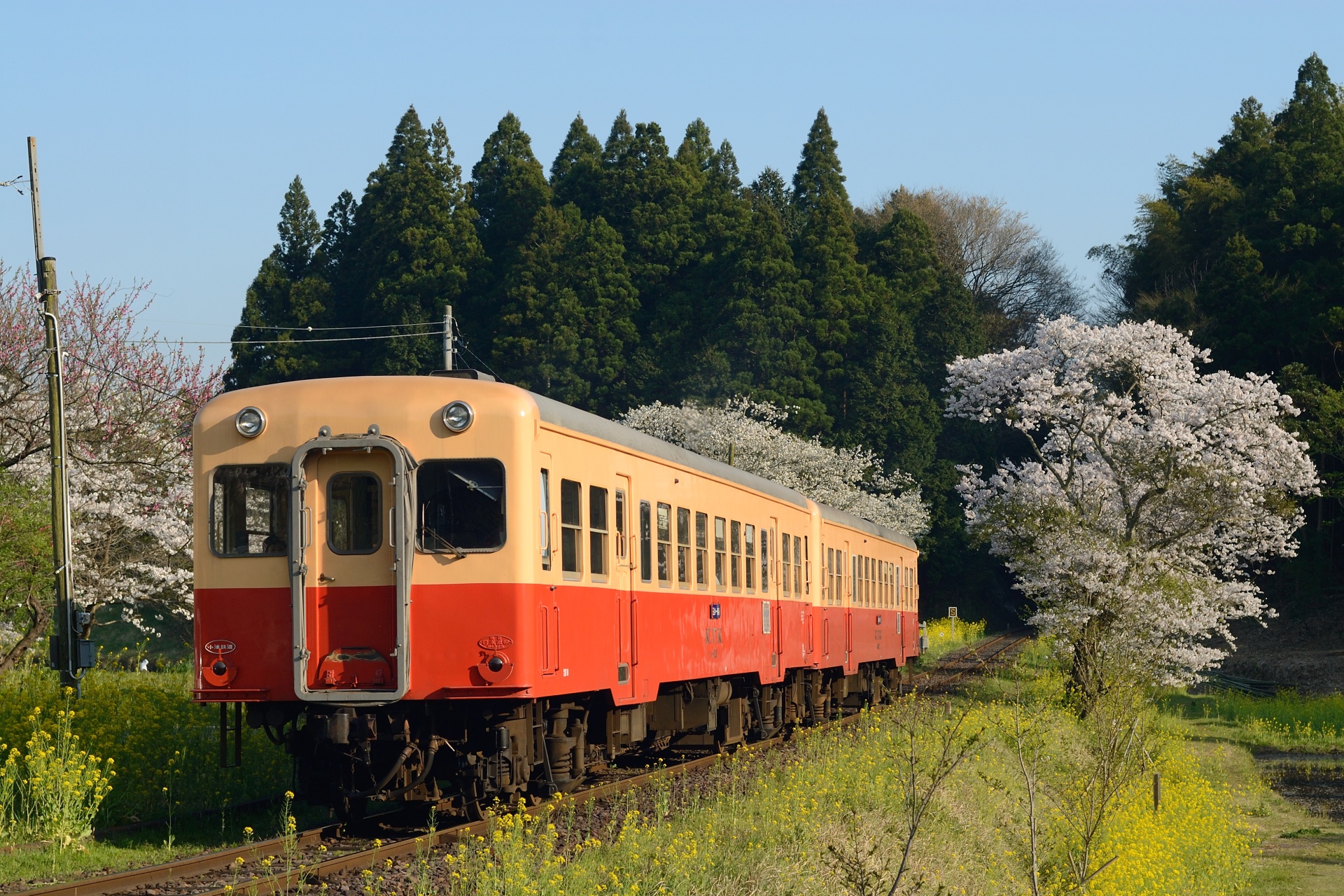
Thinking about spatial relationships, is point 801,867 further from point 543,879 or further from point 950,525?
point 950,525

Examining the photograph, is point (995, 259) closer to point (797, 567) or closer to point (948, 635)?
point (948, 635)

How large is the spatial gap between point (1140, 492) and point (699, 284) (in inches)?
1375

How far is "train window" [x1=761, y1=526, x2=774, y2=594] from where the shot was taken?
1554cm

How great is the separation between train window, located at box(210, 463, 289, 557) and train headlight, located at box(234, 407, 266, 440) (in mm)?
211

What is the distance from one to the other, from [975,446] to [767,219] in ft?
41.6

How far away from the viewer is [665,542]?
39.8 ft

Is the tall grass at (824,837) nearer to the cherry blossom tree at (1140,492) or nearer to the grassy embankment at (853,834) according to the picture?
the grassy embankment at (853,834)

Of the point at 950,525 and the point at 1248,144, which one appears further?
the point at 950,525

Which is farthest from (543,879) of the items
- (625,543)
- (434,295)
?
(434,295)

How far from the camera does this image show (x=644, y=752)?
15414 mm

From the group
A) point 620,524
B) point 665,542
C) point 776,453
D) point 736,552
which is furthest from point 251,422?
point 776,453

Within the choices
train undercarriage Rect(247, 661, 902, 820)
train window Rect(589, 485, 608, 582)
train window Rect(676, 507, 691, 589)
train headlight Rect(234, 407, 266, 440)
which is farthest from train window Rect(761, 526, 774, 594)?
train headlight Rect(234, 407, 266, 440)

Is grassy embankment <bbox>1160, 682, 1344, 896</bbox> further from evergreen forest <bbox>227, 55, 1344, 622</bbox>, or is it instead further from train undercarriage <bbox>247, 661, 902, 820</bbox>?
evergreen forest <bbox>227, 55, 1344, 622</bbox>

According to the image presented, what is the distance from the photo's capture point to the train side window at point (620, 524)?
10898 millimetres
